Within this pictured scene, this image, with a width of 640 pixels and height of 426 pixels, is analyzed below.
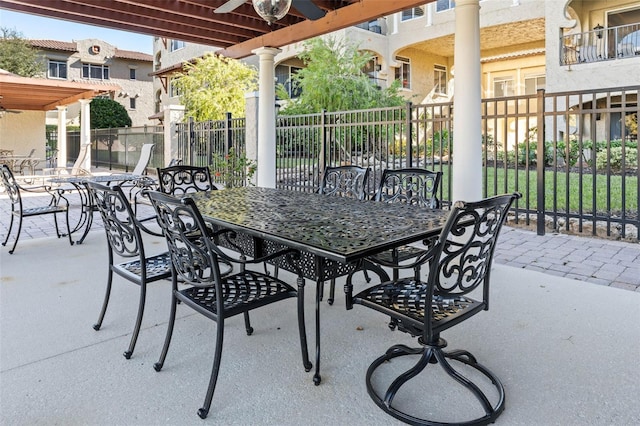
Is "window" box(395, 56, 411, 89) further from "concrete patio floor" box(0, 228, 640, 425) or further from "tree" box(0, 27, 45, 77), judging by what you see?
"tree" box(0, 27, 45, 77)

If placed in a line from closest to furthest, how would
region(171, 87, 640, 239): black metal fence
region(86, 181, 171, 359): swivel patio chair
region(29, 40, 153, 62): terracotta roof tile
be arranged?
1. region(86, 181, 171, 359): swivel patio chair
2. region(171, 87, 640, 239): black metal fence
3. region(29, 40, 153, 62): terracotta roof tile

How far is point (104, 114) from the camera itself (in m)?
23.2

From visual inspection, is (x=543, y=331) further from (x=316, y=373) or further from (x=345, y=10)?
(x=345, y=10)

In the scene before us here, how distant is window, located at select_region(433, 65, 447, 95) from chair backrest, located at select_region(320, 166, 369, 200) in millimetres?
16862

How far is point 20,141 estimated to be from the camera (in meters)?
16.7

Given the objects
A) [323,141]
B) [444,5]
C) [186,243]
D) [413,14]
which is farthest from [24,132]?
[186,243]

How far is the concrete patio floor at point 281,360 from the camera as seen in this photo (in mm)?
1979

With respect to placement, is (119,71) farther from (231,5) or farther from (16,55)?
(231,5)

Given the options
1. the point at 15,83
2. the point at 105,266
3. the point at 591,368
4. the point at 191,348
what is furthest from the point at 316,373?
the point at 15,83

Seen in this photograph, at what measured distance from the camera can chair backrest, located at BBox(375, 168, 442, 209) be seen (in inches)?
145

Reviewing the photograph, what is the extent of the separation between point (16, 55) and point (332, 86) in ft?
55.5

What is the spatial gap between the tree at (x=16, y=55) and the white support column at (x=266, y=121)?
62.5 feet

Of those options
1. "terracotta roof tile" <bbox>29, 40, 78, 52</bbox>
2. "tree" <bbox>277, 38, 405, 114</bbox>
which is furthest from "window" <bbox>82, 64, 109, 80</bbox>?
"tree" <bbox>277, 38, 405, 114</bbox>

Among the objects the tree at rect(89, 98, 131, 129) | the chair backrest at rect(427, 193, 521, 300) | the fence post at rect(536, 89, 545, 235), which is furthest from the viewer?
the tree at rect(89, 98, 131, 129)
